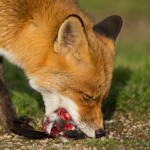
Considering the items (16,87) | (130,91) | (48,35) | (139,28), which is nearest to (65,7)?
(48,35)

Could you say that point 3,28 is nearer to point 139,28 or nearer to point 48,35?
point 48,35

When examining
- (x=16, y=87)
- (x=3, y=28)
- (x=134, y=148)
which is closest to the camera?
(x=134, y=148)

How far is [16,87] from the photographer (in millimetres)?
10758

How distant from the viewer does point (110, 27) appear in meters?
7.79

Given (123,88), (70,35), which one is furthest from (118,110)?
(70,35)

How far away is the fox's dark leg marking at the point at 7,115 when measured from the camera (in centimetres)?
789

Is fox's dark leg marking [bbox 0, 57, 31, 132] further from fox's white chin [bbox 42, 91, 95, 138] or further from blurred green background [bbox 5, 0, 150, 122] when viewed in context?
fox's white chin [bbox 42, 91, 95, 138]

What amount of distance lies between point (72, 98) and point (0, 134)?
1.38m

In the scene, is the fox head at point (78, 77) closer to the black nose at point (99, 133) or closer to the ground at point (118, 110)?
the black nose at point (99, 133)

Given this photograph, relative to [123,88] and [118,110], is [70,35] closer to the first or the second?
[118,110]

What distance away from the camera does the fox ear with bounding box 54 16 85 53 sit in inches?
261

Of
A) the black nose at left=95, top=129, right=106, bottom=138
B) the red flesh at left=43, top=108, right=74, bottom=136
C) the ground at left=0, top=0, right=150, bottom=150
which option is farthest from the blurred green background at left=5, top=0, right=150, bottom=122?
the black nose at left=95, top=129, right=106, bottom=138

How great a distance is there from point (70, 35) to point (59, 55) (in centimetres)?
33

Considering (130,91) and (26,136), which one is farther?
(130,91)
